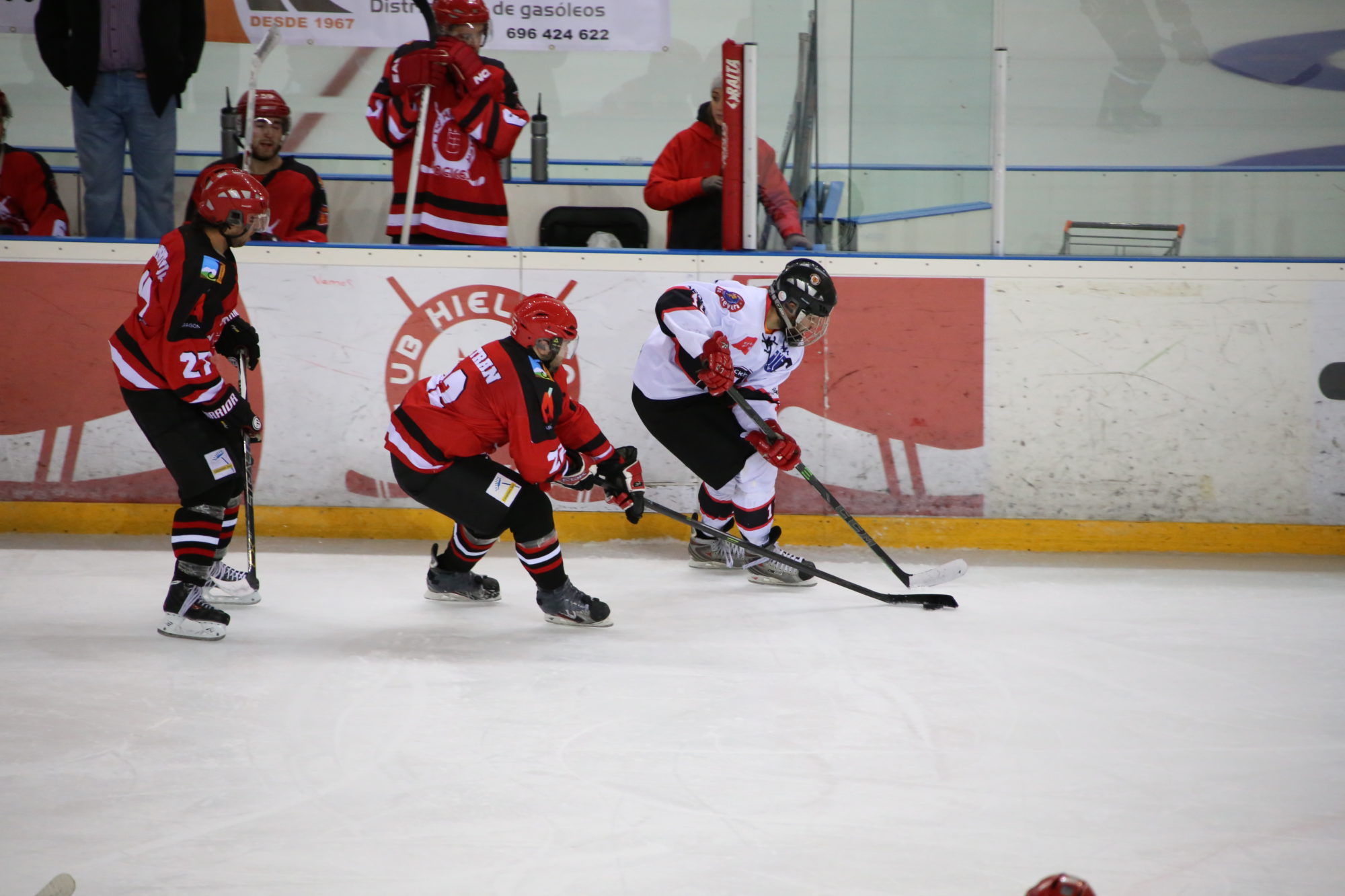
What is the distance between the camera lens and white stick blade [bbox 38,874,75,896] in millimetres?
1563

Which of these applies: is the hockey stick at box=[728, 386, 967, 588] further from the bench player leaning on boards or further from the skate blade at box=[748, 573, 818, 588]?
the bench player leaning on boards

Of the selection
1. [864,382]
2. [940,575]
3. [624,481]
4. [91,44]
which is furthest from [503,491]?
[91,44]

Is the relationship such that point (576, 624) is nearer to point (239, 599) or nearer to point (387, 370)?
point (239, 599)

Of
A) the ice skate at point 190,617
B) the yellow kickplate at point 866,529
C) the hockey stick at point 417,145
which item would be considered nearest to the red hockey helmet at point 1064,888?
the ice skate at point 190,617

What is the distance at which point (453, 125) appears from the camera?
4.52 m

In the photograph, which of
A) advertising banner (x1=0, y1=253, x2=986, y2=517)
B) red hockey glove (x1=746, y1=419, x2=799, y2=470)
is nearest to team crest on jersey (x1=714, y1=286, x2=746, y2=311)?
red hockey glove (x1=746, y1=419, x2=799, y2=470)

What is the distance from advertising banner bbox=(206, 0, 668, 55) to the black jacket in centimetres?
80

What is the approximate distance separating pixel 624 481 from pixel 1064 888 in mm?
2283

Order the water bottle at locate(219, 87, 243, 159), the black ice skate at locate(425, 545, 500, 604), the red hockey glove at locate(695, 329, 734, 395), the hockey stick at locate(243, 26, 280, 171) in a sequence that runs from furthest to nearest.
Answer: the water bottle at locate(219, 87, 243, 159)
the hockey stick at locate(243, 26, 280, 171)
the red hockey glove at locate(695, 329, 734, 395)
the black ice skate at locate(425, 545, 500, 604)

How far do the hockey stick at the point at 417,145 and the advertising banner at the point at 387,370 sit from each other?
10.5 inches

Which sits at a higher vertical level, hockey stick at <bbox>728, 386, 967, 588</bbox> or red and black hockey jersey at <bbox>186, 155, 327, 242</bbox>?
red and black hockey jersey at <bbox>186, 155, 327, 242</bbox>

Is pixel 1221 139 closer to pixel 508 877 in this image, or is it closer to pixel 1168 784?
pixel 1168 784

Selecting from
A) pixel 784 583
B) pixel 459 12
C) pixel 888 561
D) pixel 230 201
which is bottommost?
pixel 784 583

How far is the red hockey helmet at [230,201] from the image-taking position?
3064 millimetres
